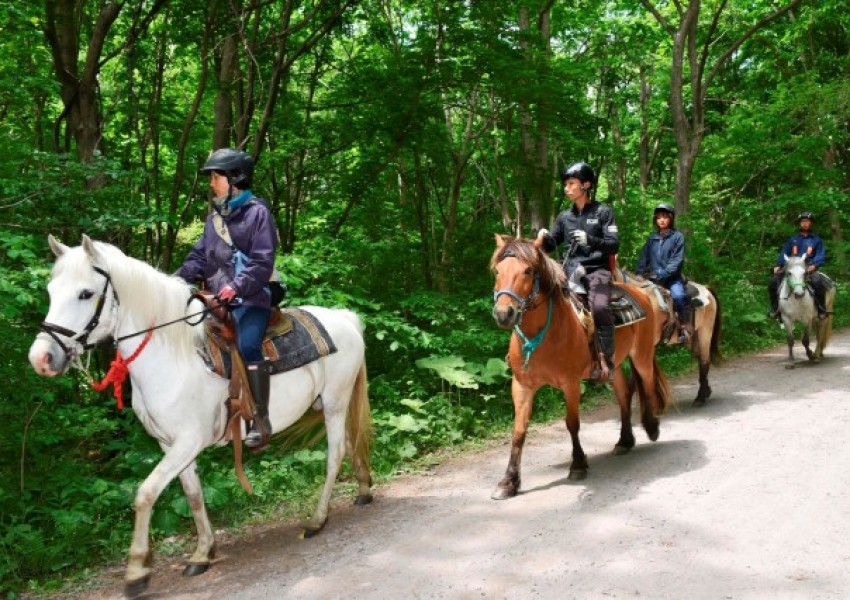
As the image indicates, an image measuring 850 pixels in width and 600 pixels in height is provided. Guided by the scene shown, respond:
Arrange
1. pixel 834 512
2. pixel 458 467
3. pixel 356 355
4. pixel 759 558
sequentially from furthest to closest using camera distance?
pixel 458 467 → pixel 356 355 → pixel 834 512 → pixel 759 558

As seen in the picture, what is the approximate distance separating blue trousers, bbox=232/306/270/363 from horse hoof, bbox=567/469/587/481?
2.96 m

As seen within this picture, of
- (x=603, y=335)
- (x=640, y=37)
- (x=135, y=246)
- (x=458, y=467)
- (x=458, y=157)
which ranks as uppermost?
(x=640, y=37)

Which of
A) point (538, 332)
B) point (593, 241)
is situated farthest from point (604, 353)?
point (593, 241)

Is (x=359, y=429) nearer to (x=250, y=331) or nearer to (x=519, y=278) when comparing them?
(x=250, y=331)

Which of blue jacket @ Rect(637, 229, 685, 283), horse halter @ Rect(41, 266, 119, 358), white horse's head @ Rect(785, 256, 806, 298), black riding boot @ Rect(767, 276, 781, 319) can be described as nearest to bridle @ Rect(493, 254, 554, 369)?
horse halter @ Rect(41, 266, 119, 358)

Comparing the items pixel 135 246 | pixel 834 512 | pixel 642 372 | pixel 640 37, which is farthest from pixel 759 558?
pixel 640 37

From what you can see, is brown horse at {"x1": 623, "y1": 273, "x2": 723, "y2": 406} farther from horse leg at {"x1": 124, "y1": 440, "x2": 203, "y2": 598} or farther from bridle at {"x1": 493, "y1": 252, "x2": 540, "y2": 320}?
horse leg at {"x1": 124, "y1": 440, "x2": 203, "y2": 598}

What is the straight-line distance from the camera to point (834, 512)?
13.4 ft

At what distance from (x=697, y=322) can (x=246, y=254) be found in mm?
6913

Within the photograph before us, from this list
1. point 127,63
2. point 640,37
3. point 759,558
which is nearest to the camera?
point 759,558

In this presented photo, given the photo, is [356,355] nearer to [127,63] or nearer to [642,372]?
[642,372]

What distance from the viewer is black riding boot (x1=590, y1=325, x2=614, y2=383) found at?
5.48 m

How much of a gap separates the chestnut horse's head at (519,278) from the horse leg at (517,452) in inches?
32.9

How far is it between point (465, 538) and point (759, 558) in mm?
1831
